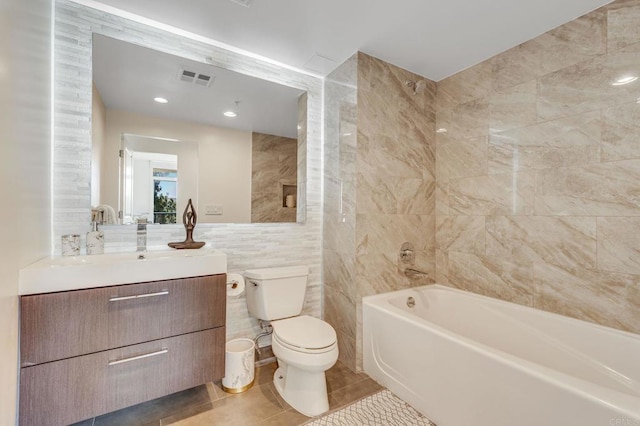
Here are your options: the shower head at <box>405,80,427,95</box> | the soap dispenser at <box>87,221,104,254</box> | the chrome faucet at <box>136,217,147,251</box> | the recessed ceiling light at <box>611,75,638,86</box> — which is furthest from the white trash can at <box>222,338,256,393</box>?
the recessed ceiling light at <box>611,75,638,86</box>

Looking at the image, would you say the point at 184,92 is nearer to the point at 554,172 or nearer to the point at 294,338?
the point at 294,338

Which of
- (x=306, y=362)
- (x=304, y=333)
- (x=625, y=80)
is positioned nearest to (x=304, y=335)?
(x=304, y=333)

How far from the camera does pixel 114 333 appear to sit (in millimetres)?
1286

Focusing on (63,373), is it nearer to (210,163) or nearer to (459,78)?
(210,163)

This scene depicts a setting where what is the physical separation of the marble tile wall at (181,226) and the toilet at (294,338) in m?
0.24

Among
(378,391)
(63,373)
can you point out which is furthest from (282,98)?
(378,391)

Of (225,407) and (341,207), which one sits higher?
(341,207)

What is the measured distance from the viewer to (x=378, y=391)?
182 cm

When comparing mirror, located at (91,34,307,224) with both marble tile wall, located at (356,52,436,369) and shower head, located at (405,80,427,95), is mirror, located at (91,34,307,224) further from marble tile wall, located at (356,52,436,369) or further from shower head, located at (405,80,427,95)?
shower head, located at (405,80,427,95)

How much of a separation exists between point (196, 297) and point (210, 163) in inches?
38.7

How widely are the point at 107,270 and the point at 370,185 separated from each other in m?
1.66

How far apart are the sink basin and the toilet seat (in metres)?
0.54

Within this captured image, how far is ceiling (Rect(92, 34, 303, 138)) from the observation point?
1.70 m

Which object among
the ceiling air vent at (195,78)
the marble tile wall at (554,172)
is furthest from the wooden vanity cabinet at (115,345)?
the marble tile wall at (554,172)
